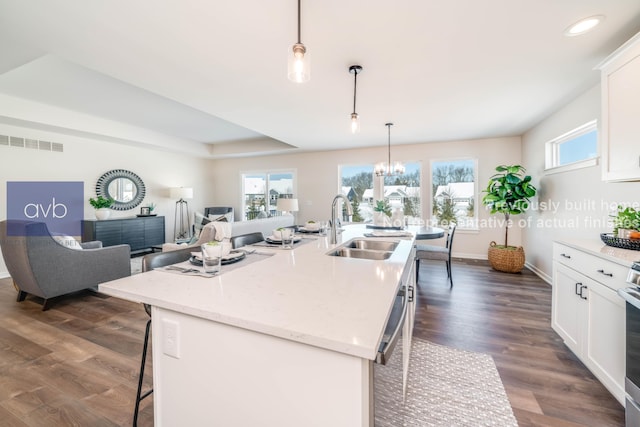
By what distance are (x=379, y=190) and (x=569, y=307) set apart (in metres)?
4.21

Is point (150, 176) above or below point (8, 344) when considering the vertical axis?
above

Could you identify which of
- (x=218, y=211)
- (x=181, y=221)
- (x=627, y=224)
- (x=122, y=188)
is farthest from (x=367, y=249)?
(x=181, y=221)

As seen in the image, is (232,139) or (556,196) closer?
(556,196)

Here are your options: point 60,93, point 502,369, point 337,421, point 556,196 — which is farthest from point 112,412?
point 556,196

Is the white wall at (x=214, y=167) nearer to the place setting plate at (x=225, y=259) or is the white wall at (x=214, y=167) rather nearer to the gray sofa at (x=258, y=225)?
the gray sofa at (x=258, y=225)

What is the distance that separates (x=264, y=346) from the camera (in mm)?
817

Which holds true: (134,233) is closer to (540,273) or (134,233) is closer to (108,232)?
(108,232)

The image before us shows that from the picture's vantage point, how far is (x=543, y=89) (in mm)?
2861

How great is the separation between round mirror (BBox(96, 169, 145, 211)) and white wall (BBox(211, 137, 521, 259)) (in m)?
2.19

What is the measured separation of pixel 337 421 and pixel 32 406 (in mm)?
2028

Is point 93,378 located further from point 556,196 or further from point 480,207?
point 480,207

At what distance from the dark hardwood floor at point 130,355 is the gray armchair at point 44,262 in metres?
0.22

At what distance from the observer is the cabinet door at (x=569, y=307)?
185 centimetres

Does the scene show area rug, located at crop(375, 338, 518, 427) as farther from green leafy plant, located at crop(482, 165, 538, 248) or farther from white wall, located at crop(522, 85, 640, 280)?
green leafy plant, located at crop(482, 165, 538, 248)
